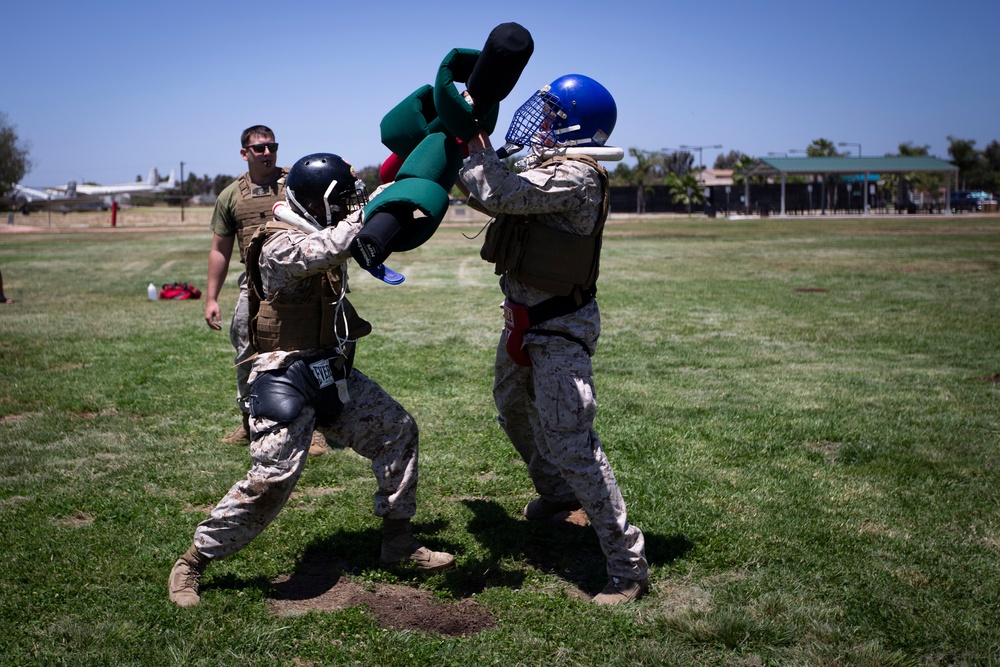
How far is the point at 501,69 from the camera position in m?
3.65

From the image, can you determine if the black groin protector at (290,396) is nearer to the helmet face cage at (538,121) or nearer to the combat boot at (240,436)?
the helmet face cage at (538,121)

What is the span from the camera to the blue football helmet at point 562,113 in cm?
406

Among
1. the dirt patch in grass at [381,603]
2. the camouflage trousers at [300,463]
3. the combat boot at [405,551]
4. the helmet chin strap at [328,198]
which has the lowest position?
the dirt patch in grass at [381,603]

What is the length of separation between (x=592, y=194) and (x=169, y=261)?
2406cm

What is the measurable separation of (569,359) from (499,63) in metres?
1.46

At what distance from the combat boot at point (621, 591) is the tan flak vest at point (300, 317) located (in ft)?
5.95

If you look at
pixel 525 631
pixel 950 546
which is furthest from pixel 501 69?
pixel 950 546

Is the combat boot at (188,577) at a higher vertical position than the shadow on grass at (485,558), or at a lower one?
higher

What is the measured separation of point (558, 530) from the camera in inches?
200

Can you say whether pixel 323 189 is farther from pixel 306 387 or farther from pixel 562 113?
pixel 562 113

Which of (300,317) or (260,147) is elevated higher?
(260,147)

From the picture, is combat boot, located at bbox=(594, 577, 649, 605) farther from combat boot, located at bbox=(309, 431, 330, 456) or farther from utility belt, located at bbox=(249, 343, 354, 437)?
combat boot, located at bbox=(309, 431, 330, 456)

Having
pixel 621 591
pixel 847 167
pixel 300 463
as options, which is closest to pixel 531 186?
pixel 300 463

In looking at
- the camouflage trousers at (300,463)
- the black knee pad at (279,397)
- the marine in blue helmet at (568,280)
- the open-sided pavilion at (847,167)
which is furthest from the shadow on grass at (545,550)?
the open-sided pavilion at (847,167)
